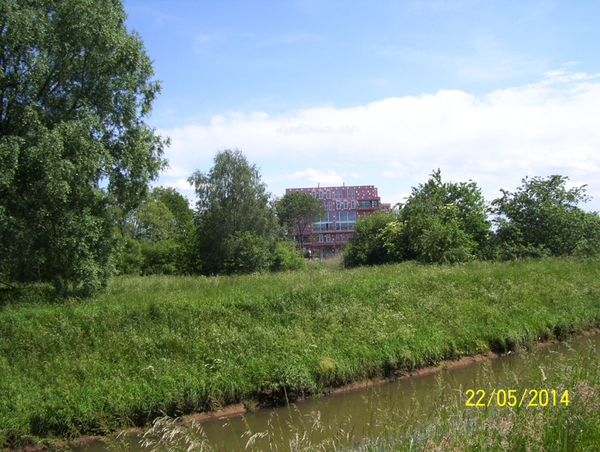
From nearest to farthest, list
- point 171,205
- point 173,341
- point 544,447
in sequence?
point 544,447 → point 173,341 → point 171,205

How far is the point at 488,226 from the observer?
29.2 m

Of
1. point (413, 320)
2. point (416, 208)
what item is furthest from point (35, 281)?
point (416, 208)

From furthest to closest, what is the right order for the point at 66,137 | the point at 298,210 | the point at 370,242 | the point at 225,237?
the point at 298,210, the point at 225,237, the point at 370,242, the point at 66,137

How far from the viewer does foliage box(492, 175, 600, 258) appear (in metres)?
27.4

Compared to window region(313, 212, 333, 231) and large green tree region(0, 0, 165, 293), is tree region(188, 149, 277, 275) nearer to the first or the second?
large green tree region(0, 0, 165, 293)

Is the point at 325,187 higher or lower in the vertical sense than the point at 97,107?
higher

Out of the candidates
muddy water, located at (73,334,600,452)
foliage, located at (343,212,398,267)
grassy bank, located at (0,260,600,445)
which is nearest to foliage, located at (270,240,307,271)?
foliage, located at (343,212,398,267)

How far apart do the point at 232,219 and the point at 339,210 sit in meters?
71.6

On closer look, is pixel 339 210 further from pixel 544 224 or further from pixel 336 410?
pixel 336 410

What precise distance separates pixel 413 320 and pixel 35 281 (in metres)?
14.4

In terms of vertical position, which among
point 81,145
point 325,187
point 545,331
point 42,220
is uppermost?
point 325,187

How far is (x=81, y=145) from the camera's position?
542 inches

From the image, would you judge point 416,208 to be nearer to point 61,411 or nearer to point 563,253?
point 563,253
